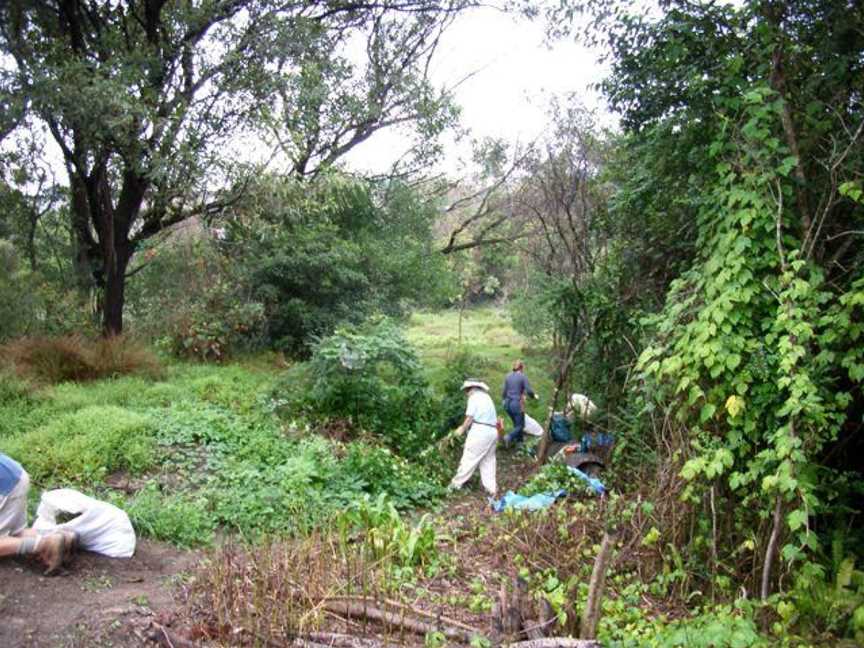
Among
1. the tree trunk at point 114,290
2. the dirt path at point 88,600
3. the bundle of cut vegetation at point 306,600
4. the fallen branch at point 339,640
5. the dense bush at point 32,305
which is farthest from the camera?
the tree trunk at point 114,290

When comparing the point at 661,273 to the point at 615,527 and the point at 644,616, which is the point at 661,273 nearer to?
the point at 615,527

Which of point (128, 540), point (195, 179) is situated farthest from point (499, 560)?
point (195, 179)

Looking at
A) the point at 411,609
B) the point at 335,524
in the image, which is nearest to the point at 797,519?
the point at 411,609

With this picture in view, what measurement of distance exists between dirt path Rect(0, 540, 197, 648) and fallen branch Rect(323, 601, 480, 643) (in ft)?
3.85

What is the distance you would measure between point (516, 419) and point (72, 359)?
7383 millimetres

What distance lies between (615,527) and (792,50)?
14.5 feet

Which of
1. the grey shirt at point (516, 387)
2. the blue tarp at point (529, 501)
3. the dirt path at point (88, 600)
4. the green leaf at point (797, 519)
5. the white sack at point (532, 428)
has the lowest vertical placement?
the white sack at point (532, 428)

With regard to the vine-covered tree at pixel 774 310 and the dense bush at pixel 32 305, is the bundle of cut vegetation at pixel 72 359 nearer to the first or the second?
the dense bush at pixel 32 305

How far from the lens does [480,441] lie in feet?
31.5

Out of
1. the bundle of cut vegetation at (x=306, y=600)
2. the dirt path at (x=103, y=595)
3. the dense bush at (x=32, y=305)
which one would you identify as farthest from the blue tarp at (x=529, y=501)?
the dense bush at (x=32, y=305)

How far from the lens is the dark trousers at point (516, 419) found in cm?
1234

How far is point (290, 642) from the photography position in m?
4.25

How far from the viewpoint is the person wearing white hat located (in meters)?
9.62

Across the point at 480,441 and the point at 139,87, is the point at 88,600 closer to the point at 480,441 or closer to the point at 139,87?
the point at 480,441
